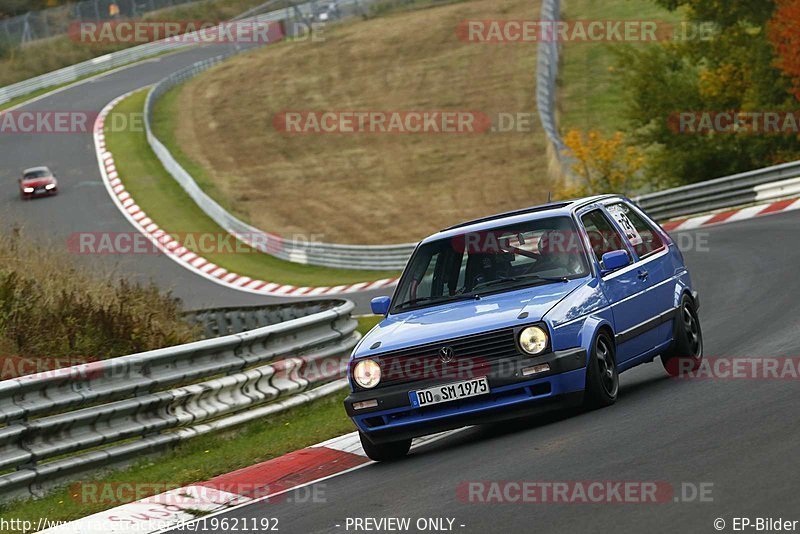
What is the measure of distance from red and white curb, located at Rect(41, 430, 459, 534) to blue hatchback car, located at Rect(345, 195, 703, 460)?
453mm

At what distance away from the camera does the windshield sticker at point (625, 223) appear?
10.9 metres

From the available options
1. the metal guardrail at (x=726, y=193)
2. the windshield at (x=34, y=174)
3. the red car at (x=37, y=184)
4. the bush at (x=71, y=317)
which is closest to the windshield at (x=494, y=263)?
the bush at (x=71, y=317)

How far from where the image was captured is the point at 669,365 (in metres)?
11.2

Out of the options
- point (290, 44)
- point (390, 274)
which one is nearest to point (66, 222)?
point (390, 274)

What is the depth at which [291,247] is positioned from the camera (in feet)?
113

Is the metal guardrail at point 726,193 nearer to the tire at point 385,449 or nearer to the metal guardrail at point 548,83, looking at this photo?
the metal guardrail at point 548,83

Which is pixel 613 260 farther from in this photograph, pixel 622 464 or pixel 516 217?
pixel 622 464

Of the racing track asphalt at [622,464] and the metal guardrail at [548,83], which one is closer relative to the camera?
the racing track asphalt at [622,464]

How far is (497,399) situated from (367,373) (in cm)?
96

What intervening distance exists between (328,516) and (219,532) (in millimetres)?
652

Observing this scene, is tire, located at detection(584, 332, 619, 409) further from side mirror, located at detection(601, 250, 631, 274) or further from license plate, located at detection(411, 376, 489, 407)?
license plate, located at detection(411, 376, 489, 407)

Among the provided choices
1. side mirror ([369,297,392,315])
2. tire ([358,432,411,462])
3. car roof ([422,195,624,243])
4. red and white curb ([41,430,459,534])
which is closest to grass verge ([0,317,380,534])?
red and white curb ([41,430,459,534])

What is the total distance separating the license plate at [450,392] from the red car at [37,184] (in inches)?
1503

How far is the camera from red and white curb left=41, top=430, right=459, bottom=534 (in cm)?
807
